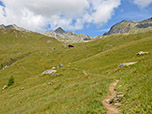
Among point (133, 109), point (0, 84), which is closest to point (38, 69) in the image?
point (0, 84)

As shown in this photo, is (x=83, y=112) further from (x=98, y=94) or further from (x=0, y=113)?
(x=0, y=113)

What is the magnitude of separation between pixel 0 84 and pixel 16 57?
83804 mm

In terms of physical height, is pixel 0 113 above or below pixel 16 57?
below

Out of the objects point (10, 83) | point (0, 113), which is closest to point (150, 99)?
point (0, 113)

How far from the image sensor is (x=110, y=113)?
31.4 ft

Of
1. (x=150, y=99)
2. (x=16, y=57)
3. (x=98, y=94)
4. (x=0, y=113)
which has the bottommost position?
(x=0, y=113)

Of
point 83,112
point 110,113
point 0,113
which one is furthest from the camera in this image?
point 0,113

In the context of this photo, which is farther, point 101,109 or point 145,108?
point 101,109

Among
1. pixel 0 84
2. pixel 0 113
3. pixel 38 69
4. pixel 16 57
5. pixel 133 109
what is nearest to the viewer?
pixel 133 109

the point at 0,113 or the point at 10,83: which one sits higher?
the point at 10,83

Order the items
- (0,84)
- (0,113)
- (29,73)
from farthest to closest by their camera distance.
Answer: (29,73), (0,84), (0,113)

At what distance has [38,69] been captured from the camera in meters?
100

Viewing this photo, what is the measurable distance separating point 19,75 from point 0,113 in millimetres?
59800

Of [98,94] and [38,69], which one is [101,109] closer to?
[98,94]
